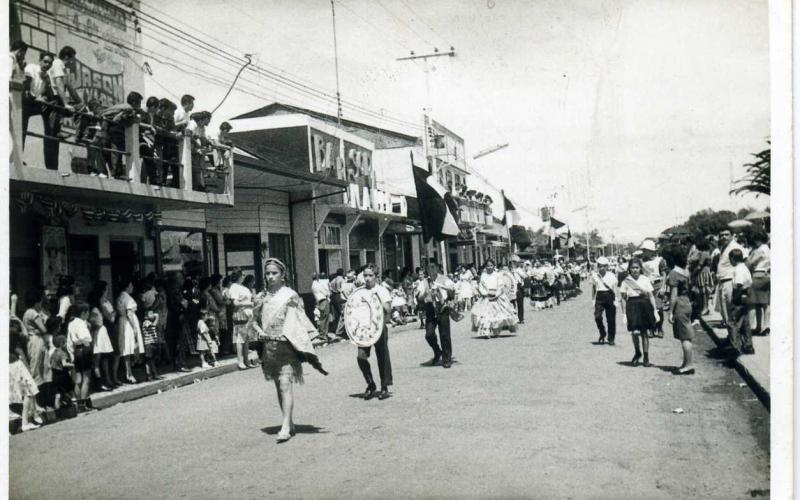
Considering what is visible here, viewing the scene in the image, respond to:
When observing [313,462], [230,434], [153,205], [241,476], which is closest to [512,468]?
[313,462]

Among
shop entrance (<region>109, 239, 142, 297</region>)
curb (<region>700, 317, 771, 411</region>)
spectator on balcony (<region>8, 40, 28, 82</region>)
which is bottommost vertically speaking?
curb (<region>700, 317, 771, 411</region>)

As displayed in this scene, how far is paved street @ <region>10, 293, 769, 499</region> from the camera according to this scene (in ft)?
17.1

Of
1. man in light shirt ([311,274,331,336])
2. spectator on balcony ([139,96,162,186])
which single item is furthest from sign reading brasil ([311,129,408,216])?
spectator on balcony ([139,96,162,186])

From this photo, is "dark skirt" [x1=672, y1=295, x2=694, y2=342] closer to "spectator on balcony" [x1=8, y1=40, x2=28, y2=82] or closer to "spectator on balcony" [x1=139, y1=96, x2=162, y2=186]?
"spectator on balcony" [x1=139, y1=96, x2=162, y2=186]

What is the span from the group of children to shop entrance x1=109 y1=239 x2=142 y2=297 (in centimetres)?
163

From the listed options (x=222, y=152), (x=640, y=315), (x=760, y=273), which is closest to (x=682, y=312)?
(x=640, y=315)

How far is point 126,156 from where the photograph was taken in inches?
436

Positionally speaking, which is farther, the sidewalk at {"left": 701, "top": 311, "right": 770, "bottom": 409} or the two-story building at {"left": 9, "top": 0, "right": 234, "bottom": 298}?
the two-story building at {"left": 9, "top": 0, "right": 234, "bottom": 298}

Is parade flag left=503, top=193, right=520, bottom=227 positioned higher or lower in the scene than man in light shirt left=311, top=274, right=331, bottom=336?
higher

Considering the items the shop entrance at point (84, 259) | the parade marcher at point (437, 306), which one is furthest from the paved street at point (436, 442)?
the shop entrance at point (84, 259)

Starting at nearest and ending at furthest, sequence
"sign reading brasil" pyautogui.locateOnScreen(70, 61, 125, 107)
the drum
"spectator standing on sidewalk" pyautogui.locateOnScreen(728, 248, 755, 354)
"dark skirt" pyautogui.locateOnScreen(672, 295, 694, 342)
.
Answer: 1. the drum
2. "dark skirt" pyautogui.locateOnScreen(672, 295, 694, 342)
3. "spectator standing on sidewalk" pyautogui.locateOnScreen(728, 248, 755, 354)
4. "sign reading brasil" pyautogui.locateOnScreen(70, 61, 125, 107)

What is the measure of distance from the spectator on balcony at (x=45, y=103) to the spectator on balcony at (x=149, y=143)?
5.57ft

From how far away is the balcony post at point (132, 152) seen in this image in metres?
11.0

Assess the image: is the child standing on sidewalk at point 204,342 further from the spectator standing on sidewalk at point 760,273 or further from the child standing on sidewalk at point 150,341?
the spectator standing on sidewalk at point 760,273
